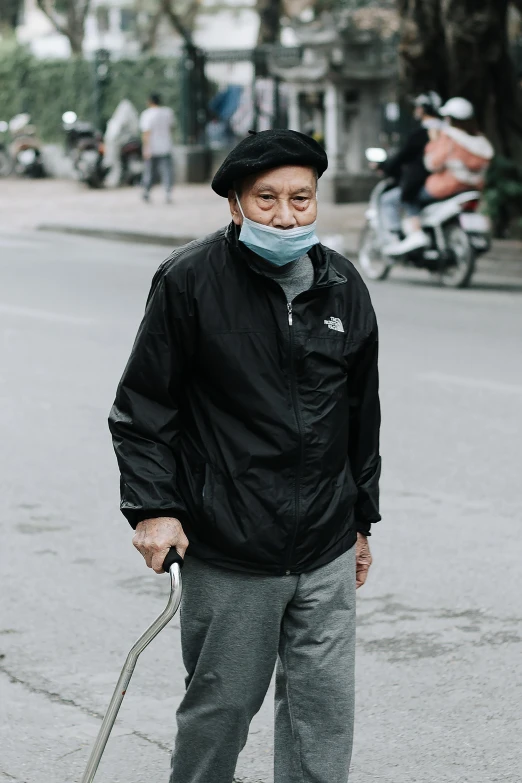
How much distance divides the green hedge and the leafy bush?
1457 centimetres

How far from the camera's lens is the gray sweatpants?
3.07m

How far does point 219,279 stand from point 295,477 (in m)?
0.43

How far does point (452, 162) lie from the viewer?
48.1 ft

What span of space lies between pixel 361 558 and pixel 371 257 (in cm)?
1259

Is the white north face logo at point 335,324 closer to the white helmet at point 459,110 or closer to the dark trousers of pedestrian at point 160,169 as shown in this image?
the white helmet at point 459,110

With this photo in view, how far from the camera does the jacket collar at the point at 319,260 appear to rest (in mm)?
3057

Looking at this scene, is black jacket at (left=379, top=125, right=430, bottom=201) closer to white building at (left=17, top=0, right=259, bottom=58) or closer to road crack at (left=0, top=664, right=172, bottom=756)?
road crack at (left=0, top=664, right=172, bottom=756)

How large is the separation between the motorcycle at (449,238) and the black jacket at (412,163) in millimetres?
253

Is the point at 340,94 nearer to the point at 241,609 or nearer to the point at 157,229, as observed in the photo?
the point at 157,229

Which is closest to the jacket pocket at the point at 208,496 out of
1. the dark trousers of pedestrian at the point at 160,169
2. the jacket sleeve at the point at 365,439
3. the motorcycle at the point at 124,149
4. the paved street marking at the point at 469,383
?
the jacket sleeve at the point at 365,439

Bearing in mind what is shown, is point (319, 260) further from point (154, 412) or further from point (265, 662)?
point (265, 662)

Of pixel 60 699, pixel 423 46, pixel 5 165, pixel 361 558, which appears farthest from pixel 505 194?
pixel 5 165

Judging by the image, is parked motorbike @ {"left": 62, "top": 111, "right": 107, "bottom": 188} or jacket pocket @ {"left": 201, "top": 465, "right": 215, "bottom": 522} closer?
jacket pocket @ {"left": 201, "top": 465, "right": 215, "bottom": 522}

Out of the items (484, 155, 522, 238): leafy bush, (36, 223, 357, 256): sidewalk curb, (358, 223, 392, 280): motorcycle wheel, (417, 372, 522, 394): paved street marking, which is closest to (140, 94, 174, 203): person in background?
(36, 223, 357, 256): sidewalk curb
